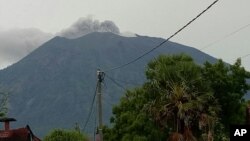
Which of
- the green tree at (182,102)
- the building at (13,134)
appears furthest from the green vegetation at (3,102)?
the green tree at (182,102)

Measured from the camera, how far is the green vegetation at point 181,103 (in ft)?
139

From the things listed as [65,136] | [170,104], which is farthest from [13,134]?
[170,104]

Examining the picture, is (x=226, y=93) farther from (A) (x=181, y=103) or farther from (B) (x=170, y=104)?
(A) (x=181, y=103)

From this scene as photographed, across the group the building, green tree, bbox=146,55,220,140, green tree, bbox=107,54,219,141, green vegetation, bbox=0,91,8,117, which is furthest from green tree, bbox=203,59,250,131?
the building

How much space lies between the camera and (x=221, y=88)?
54125 millimetres

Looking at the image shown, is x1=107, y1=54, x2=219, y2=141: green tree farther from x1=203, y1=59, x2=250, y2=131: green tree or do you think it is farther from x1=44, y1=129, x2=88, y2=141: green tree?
x1=44, y1=129, x2=88, y2=141: green tree

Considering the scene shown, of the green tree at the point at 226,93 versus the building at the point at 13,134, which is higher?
the green tree at the point at 226,93

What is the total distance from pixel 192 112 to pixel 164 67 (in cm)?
554

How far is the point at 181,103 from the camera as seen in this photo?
4138 centimetres

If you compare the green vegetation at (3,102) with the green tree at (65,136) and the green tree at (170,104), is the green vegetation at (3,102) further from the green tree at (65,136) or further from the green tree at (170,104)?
Result: the green tree at (65,136)

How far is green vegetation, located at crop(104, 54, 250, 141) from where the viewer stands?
4231cm

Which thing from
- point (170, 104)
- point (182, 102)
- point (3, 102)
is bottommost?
point (170, 104)

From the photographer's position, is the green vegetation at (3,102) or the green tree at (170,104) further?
the green vegetation at (3,102)

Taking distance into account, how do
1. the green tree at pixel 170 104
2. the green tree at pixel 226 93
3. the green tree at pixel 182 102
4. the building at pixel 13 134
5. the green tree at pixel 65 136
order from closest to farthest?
the green tree at pixel 182 102, the green tree at pixel 170 104, the green tree at pixel 226 93, the building at pixel 13 134, the green tree at pixel 65 136
